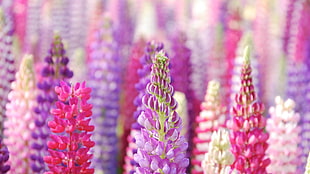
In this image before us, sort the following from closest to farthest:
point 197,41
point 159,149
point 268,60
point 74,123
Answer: point 159,149, point 74,123, point 197,41, point 268,60

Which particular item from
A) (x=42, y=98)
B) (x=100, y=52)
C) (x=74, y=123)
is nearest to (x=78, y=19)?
(x=100, y=52)

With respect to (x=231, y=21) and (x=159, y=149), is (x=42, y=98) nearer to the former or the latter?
(x=159, y=149)

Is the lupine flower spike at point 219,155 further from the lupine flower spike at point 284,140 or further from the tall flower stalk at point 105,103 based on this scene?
the tall flower stalk at point 105,103

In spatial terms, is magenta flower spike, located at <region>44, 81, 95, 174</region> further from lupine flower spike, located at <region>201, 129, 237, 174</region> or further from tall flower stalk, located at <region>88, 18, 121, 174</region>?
tall flower stalk, located at <region>88, 18, 121, 174</region>

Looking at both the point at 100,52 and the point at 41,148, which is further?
the point at 100,52

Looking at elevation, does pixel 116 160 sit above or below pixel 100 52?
below

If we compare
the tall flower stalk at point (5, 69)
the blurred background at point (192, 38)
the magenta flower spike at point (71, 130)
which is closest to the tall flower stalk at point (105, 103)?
the blurred background at point (192, 38)

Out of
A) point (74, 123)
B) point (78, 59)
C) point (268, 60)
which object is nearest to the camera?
point (74, 123)
